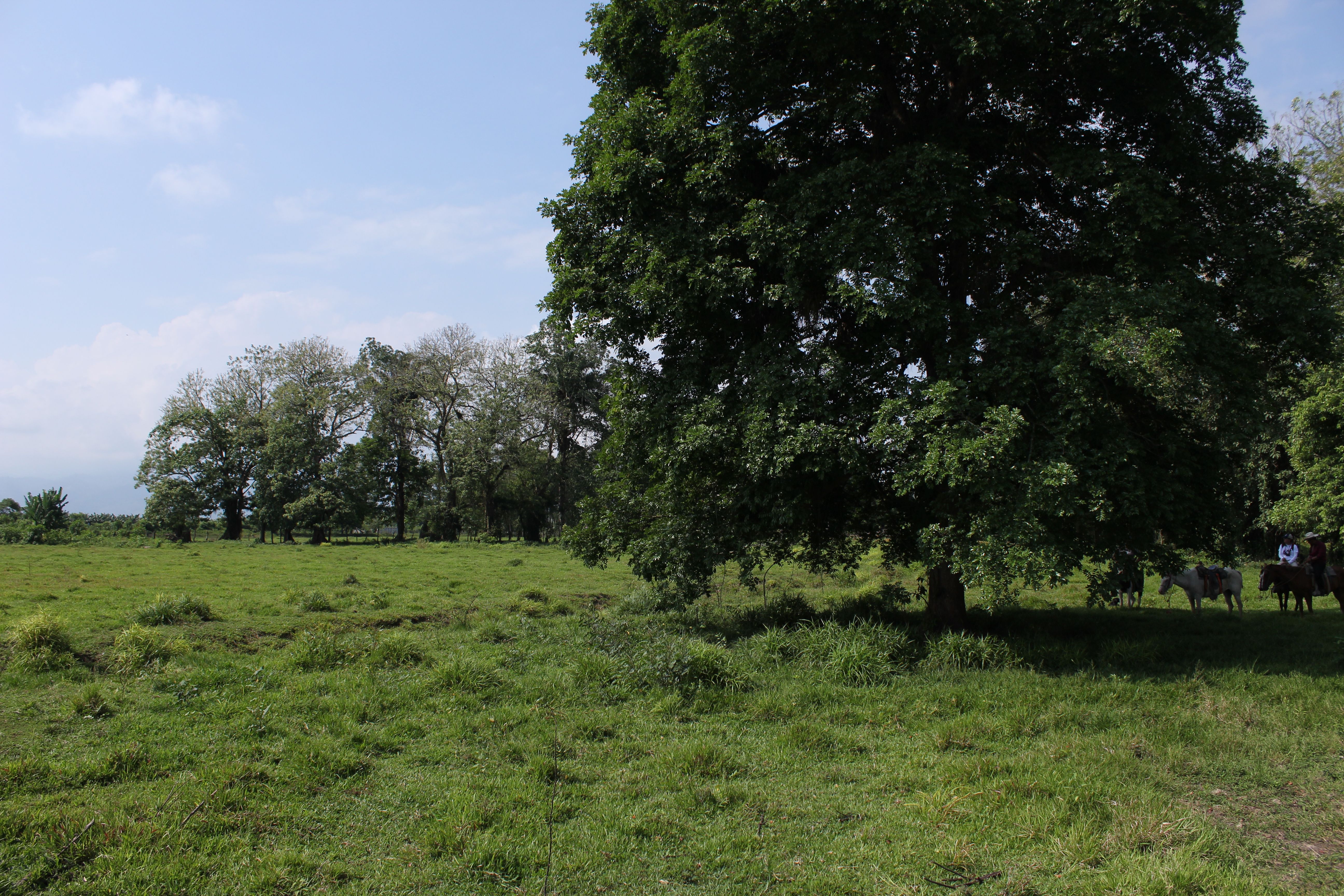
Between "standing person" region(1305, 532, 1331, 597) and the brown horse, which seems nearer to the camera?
the brown horse

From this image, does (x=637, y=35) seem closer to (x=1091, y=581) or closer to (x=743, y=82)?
(x=743, y=82)

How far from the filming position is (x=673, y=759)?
6848mm

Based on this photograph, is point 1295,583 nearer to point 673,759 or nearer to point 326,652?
point 673,759

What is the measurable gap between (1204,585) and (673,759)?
14.7 m

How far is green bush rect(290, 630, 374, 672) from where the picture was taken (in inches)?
403

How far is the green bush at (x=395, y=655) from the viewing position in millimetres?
10555

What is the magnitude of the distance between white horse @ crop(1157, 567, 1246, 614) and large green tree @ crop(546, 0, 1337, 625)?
3477 mm

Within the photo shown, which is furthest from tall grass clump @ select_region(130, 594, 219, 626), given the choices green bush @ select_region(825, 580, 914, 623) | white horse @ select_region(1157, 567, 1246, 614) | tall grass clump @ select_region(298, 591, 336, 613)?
white horse @ select_region(1157, 567, 1246, 614)

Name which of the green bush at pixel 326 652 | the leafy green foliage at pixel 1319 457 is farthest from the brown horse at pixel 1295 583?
the green bush at pixel 326 652

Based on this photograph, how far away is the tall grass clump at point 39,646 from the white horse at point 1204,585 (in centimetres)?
1921

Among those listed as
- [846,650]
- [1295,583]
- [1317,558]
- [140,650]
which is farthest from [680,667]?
[1317,558]

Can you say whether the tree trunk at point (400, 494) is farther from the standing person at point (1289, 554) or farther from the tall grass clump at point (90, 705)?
the standing person at point (1289, 554)

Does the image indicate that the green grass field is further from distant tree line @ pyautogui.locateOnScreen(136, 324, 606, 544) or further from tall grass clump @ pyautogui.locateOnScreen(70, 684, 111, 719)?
distant tree line @ pyautogui.locateOnScreen(136, 324, 606, 544)

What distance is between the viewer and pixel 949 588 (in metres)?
12.5
